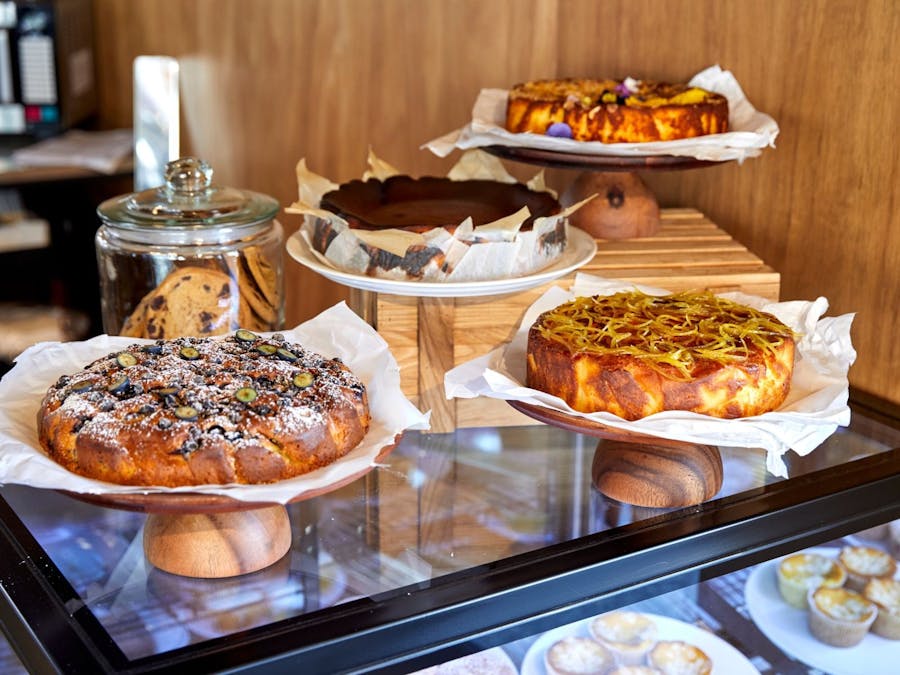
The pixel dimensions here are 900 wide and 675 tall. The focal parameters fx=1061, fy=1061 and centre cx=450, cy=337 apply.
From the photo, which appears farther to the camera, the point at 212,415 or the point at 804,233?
the point at 804,233

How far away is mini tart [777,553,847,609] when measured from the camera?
107cm

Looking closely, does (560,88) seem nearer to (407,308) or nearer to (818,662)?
(407,308)

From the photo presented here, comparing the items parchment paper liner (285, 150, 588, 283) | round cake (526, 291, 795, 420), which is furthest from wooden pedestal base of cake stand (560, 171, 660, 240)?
round cake (526, 291, 795, 420)

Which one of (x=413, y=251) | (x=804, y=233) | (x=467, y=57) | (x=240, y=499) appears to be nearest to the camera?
(x=240, y=499)

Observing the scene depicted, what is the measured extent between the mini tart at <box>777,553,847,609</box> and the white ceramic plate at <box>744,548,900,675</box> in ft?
0.04

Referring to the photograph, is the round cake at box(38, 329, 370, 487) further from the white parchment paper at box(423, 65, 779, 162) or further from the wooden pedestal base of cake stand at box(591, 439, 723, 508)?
the white parchment paper at box(423, 65, 779, 162)

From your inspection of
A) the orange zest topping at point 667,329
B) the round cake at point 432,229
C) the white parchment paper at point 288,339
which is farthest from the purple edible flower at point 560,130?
the white parchment paper at point 288,339

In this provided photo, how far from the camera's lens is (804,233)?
4.23ft

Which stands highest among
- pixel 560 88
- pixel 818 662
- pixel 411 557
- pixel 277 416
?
pixel 560 88

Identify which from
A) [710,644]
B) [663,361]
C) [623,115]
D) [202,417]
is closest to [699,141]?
[623,115]

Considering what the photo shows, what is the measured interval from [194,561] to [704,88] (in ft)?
3.14

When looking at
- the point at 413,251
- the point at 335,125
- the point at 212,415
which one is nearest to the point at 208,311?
the point at 413,251

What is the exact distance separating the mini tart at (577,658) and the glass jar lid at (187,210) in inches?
20.5

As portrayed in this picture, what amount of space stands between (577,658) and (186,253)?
1.82ft
